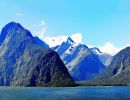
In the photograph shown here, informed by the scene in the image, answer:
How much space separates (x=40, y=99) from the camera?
18612 cm

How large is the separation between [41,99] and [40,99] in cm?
70

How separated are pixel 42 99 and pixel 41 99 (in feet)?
1.93

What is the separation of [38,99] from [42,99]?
2.55 m

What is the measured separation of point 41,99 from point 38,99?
1976mm

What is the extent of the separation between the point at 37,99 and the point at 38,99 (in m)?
0.66

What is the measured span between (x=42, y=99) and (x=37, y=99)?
2945 mm

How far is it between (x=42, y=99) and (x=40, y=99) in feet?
4.17

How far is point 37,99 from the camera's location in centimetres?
18625

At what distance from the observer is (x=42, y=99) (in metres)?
186

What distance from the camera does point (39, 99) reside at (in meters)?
186
